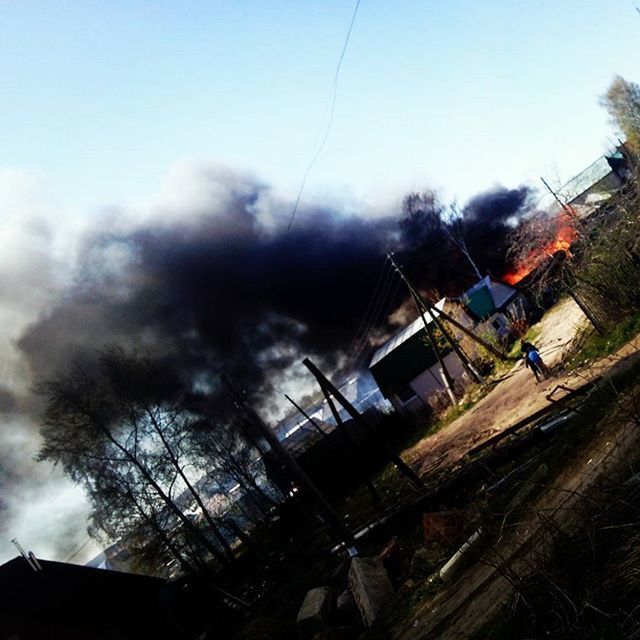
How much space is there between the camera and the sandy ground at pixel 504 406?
13.7 metres

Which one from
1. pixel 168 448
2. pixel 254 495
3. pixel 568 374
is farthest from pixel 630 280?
pixel 254 495

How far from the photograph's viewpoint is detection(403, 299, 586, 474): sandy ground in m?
13.7

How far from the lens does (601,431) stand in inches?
262

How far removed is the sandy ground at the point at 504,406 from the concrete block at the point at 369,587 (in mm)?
5962

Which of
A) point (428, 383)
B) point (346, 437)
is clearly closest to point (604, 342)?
point (346, 437)

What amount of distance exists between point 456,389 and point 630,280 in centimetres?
1288

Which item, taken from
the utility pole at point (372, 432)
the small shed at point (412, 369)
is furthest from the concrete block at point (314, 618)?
the small shed at point (412, 369)

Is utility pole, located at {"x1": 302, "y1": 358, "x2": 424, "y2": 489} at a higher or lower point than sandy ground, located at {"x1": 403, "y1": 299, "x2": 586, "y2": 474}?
higher

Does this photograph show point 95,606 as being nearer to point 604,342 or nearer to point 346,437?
point 346,437

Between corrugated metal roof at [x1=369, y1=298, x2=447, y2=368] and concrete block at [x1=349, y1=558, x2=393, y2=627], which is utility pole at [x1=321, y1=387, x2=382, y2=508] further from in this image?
corrugated metal roof at [x1=369, y1=298, x2=447, y2=368]

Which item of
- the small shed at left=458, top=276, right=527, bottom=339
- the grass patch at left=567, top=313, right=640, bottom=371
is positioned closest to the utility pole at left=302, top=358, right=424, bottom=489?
the grass patch at left=567, top=313, right=640, bottom=371

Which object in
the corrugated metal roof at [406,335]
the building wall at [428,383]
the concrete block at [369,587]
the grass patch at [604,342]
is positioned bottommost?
the building wall at [428,383]

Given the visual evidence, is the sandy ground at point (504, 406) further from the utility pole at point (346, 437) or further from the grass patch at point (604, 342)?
the utility pole at point (346, 437)

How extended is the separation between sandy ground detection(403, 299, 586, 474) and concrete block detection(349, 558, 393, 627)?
19.6ft
